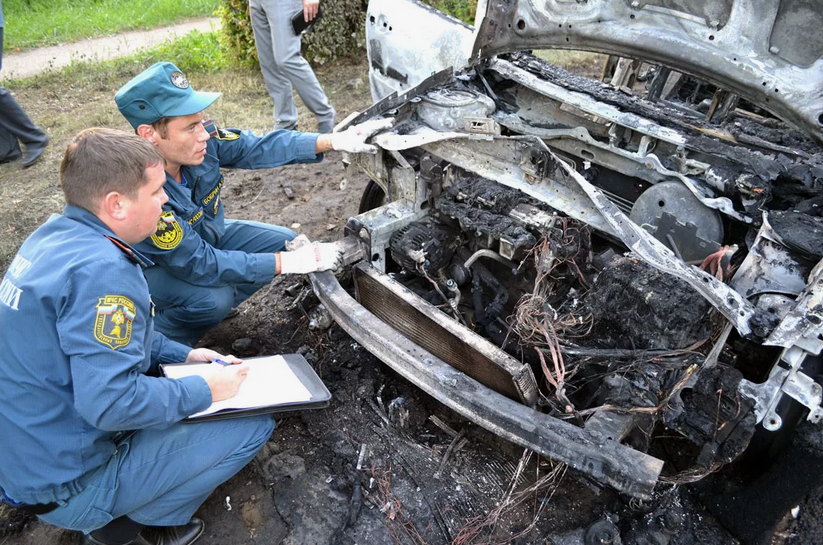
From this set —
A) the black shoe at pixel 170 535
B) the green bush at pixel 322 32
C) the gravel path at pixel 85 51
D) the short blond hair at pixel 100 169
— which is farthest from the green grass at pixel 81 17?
the black shoe at pixel 170 535

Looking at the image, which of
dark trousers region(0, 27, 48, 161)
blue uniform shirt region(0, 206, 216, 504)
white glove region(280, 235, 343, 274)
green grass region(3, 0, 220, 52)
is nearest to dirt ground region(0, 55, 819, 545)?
white glove region(280, 235, 343, 274)

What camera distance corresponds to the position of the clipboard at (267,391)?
2.30 metres

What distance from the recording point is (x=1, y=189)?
5094mm

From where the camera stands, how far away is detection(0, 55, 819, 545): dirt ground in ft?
7.92

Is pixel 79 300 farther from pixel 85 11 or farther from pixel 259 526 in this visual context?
pixel 85 11

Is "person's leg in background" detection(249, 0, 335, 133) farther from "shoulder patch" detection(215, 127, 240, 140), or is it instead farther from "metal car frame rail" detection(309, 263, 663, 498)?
"metal car frame rail" detection(309, 263, 663, 498)

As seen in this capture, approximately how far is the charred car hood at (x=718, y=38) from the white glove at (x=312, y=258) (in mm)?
1530

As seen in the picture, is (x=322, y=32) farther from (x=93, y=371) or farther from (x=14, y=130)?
(x=93, y=371)

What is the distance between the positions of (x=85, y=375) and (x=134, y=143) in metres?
0.81

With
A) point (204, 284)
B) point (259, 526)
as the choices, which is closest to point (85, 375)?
point (259, 526)

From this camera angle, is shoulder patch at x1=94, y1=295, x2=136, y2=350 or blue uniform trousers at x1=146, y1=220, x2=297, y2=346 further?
blue uniform trousers at x1=146, y1=220, x2=297, y2=346

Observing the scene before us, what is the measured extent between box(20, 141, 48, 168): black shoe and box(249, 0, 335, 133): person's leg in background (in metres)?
2.22

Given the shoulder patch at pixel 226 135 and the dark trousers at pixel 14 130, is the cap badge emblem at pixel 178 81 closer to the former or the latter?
the shoulder patch at pixel 226 135

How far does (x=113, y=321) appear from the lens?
190cm
